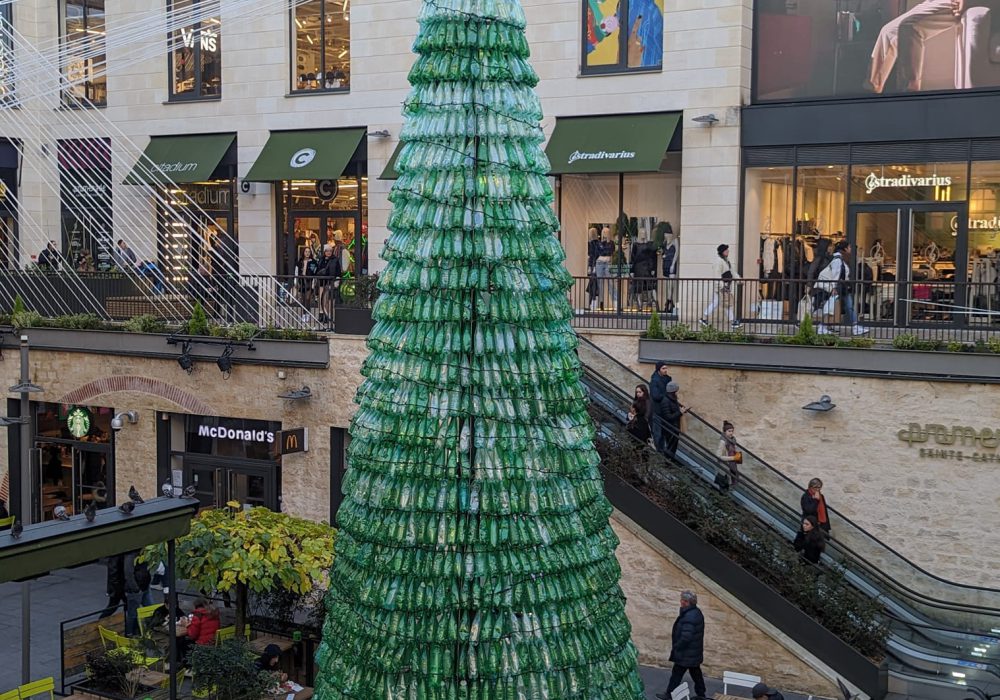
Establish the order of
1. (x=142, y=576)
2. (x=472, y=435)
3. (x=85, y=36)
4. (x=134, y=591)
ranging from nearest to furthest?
(x=472, y=435) → (x=134, y=591) → (x=142, y=576) → (x=85, y=36)

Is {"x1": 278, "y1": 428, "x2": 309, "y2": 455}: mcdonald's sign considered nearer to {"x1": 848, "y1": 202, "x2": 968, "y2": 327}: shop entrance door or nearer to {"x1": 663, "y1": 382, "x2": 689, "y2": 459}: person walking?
{"x1": 663, "y1": 382, "x2": 689, "y2": 459}: person walking

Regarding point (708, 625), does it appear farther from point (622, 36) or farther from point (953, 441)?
point (622, 36)

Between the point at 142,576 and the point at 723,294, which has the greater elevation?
the point at 723,294

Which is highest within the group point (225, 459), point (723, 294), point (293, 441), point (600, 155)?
point (600, 155)

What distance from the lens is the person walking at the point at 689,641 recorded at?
1458 centimetres

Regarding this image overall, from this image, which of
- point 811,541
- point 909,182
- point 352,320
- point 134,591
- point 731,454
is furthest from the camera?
point 352,320

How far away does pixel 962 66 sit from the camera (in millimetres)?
20375

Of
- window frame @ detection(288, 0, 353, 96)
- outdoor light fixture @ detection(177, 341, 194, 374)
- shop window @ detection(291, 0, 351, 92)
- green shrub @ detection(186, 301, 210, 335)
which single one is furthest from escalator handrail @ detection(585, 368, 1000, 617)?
shop window @ detection(291, 0, 351, 92)

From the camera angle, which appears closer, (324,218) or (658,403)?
(658,403)

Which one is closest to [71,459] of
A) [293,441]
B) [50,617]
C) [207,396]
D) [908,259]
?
[207,396]

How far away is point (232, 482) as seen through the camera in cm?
2316

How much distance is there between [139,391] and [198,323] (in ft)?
7.43

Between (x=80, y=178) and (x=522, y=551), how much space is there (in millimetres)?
25281

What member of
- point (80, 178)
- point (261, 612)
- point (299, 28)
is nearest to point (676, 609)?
point (261, 612)
